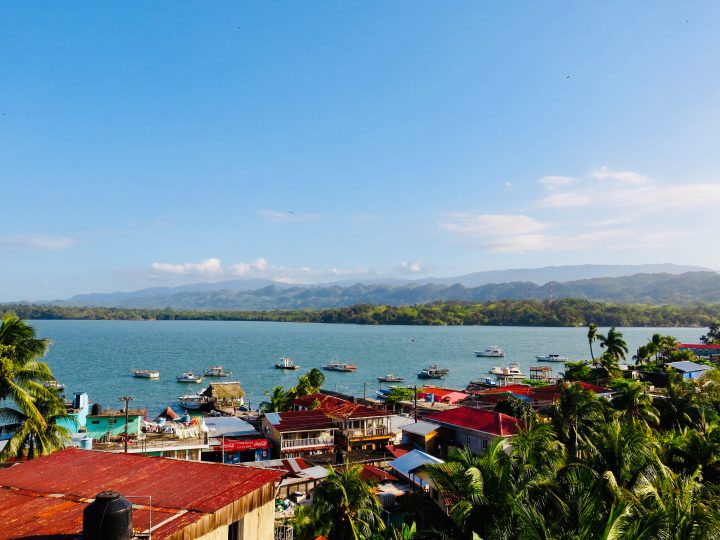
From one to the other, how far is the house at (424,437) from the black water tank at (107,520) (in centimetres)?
3125

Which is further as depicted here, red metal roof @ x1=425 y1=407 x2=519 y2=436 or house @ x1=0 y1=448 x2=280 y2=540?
red metal roof @ x1=425 y1=407 x2=519 y2=436

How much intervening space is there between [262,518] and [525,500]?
6490 millimetres

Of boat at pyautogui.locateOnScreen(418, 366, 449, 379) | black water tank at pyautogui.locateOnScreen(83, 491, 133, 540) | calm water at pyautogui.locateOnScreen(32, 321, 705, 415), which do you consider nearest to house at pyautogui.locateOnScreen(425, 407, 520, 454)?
black water tank at pyautogui.locateOnScreen(83, 491, 133, 540)

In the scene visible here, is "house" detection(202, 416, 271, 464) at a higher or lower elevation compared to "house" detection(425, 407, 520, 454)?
lower

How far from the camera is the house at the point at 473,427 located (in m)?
33.9

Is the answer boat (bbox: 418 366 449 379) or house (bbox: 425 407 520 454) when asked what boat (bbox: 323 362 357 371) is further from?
house (bbox: 425 407 520 454)

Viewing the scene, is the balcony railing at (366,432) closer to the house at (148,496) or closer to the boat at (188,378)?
the house at (148,496)

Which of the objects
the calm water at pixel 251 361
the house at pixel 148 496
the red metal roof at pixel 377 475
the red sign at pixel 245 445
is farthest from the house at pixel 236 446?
the calm water at pixel 251 361

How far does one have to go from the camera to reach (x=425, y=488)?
25.2 meters

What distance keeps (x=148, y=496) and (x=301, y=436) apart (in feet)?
101

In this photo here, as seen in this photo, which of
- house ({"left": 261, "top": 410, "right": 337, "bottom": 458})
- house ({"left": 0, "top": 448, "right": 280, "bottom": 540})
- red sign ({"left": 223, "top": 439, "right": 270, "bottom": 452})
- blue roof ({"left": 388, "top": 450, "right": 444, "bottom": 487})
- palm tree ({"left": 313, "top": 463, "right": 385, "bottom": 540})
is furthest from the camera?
house ({"left": 261, "top": 410, "right": 337, "bottom": 458})

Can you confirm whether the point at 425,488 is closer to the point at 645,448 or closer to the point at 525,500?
the point at 645,448

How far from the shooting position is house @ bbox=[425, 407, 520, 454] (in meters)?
33.9

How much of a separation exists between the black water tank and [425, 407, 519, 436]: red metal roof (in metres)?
28.2
